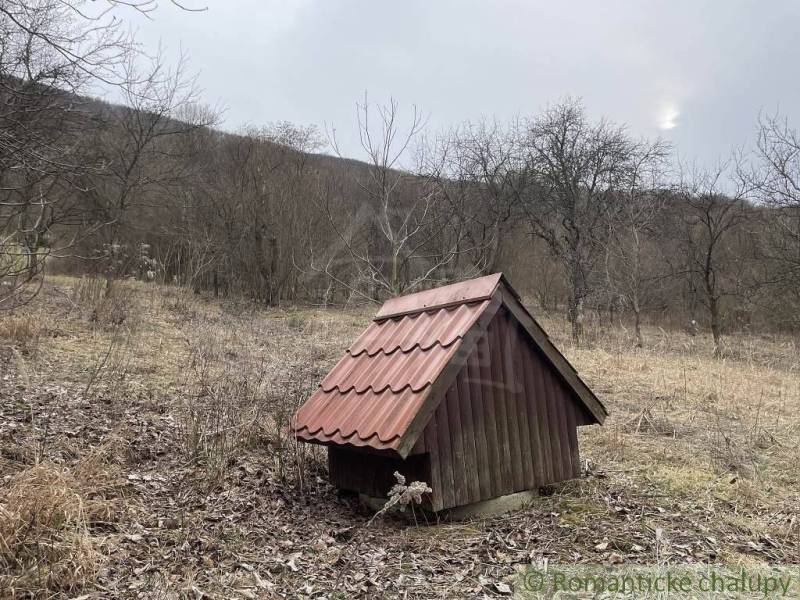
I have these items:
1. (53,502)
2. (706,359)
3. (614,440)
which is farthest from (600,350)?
(53,502)

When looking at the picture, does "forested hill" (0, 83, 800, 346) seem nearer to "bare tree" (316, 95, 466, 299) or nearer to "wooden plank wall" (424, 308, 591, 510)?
"bare tree" (316, 95, 466, 299)

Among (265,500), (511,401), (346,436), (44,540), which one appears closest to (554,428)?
(511,401)

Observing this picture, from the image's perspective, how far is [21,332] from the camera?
24.8 feet

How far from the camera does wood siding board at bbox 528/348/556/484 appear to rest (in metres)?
4.07

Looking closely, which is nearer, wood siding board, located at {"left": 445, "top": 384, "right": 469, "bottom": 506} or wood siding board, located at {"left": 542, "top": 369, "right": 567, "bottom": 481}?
wood siding board, located at {"left": 445, "top": 384, "right": 469, "bottom": 506}

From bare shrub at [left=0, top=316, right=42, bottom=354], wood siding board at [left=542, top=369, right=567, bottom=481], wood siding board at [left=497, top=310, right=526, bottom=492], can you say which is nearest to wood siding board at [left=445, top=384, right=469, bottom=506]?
wood siding board at [left=497, top=310, right=526, bottom=492]

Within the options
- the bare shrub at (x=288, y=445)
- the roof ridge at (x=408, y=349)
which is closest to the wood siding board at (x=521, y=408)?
the roof ridge at (x=408, y=349)

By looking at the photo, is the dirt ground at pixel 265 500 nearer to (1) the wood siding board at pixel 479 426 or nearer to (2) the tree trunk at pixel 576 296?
(1) the wood siding board at pixel 479 426

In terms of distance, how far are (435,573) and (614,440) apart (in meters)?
3.62

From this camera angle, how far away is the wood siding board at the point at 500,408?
385cm

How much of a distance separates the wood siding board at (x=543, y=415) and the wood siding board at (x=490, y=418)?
0.42 m

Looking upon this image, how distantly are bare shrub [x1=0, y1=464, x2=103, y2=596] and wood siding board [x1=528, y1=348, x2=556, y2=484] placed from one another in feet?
9.20

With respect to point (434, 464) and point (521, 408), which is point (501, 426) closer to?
point (521, 408)

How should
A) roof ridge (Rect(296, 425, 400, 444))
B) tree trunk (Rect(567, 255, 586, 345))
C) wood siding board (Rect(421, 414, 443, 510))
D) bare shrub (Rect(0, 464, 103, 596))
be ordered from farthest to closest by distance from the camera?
tree trunk (Rect(567, 255, 586, 345))
wood siding board (Rect(421, 414, 443, 510))
roof ridge (Rect(296, 425, 400, 444))
bare shrub (Rect(0, 464, 103, 596))
